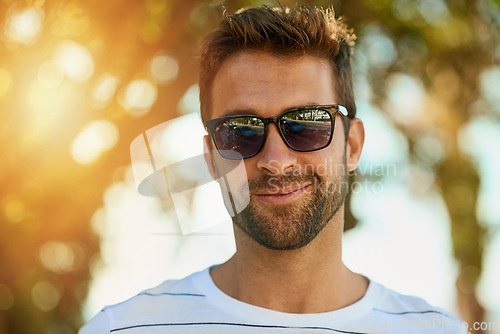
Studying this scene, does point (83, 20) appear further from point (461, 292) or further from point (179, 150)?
point (461, 292)

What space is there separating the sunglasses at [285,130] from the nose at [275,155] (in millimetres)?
18

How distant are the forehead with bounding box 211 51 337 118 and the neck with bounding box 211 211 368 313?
58 centimetres

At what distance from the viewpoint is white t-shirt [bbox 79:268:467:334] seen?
1900mm

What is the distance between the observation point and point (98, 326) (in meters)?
2.00

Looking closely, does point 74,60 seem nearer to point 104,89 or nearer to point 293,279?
point 104,89

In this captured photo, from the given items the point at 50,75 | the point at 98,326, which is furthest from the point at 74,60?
the point at 98,326

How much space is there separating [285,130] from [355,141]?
1.87ft

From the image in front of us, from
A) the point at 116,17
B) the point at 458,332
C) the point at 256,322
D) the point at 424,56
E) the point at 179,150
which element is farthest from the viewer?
the point at 424,56

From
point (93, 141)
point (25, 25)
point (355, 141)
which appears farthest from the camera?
point (93, 141)

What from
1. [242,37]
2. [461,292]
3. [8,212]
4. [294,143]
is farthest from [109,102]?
[461,292]

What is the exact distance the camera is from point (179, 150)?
276 cm

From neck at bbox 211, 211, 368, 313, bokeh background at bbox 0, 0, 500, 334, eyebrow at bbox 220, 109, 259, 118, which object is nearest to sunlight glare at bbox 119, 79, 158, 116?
bokeh background at bbox 0, 0, 500, 334

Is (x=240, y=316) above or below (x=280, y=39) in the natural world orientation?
below

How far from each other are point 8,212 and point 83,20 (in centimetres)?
210
